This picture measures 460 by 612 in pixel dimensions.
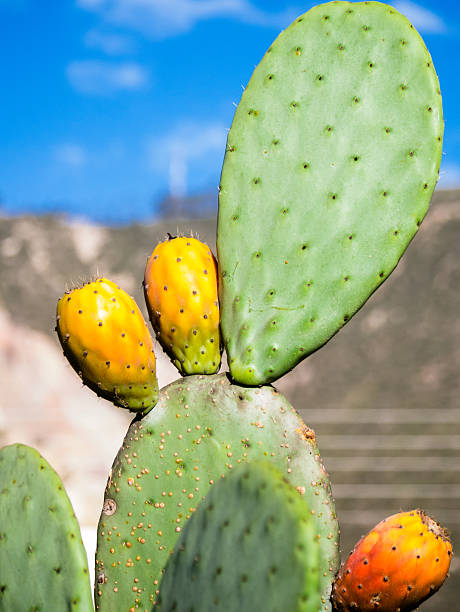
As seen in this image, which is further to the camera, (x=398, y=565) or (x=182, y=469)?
(x=182, y=469)

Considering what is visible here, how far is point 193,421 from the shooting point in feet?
5.28

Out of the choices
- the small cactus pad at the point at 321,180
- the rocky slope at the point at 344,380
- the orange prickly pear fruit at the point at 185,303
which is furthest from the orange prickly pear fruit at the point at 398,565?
the rocky slope at the point at 344,380

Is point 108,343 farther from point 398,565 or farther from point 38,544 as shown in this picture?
point 398,565

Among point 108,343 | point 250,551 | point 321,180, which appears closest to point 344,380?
point 321,180

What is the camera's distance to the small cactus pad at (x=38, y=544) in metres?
1.48

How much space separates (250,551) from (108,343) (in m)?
0.53

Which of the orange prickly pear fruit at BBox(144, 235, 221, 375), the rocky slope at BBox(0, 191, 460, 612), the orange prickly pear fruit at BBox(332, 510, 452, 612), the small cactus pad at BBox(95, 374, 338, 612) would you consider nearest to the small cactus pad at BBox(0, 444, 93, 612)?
the small cactus pad at BBox(95, 374, 338, 612)

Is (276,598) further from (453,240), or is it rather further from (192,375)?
(453,240)

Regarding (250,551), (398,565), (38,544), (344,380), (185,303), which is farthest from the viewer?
(344,380)

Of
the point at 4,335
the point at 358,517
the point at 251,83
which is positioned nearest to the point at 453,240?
the point at 358,517

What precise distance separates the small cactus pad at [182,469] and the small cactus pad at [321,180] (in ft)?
0.26

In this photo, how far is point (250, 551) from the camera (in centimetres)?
121

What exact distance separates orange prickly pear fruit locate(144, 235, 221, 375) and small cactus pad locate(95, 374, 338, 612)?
0.07 m

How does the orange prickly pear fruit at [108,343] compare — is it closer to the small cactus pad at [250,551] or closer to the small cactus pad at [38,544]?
the small cactus pad at [38,544]
